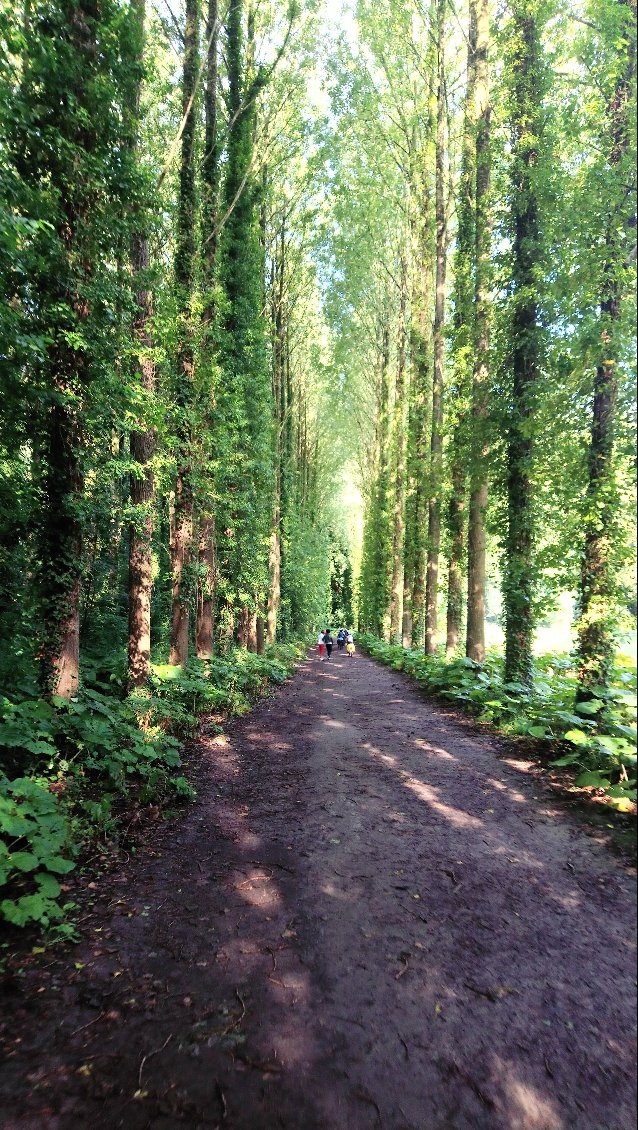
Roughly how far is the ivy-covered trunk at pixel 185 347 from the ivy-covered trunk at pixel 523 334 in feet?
18.2

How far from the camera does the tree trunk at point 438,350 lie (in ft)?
44.6

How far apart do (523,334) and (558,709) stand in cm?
605

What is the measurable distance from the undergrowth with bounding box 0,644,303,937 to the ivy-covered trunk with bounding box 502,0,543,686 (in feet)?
17.7

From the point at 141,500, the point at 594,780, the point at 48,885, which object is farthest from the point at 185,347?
the point at 594,780

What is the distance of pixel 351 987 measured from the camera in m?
2.76

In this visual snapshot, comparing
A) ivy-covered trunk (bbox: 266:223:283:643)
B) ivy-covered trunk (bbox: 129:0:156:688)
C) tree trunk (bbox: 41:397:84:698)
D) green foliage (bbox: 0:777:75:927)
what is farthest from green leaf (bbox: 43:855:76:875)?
A: ivy-covered trunk (bbox: 266:223:283:643)

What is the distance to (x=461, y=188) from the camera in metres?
12.2

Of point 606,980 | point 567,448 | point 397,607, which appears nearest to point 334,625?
point 397,607

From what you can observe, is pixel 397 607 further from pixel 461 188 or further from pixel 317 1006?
pixel 317 1006

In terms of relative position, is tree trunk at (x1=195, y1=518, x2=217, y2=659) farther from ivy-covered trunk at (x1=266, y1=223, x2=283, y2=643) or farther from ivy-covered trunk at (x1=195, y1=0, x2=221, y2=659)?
ivy-covered trunk at (x1=266, y1=223, x2=283, y2=643)

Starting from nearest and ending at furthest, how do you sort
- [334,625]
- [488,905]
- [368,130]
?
[488,905] → [368,130] → [334,625]

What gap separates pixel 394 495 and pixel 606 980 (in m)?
25.1

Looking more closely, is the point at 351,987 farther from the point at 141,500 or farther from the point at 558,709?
the point at 141,500

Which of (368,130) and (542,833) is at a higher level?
(368,130)
